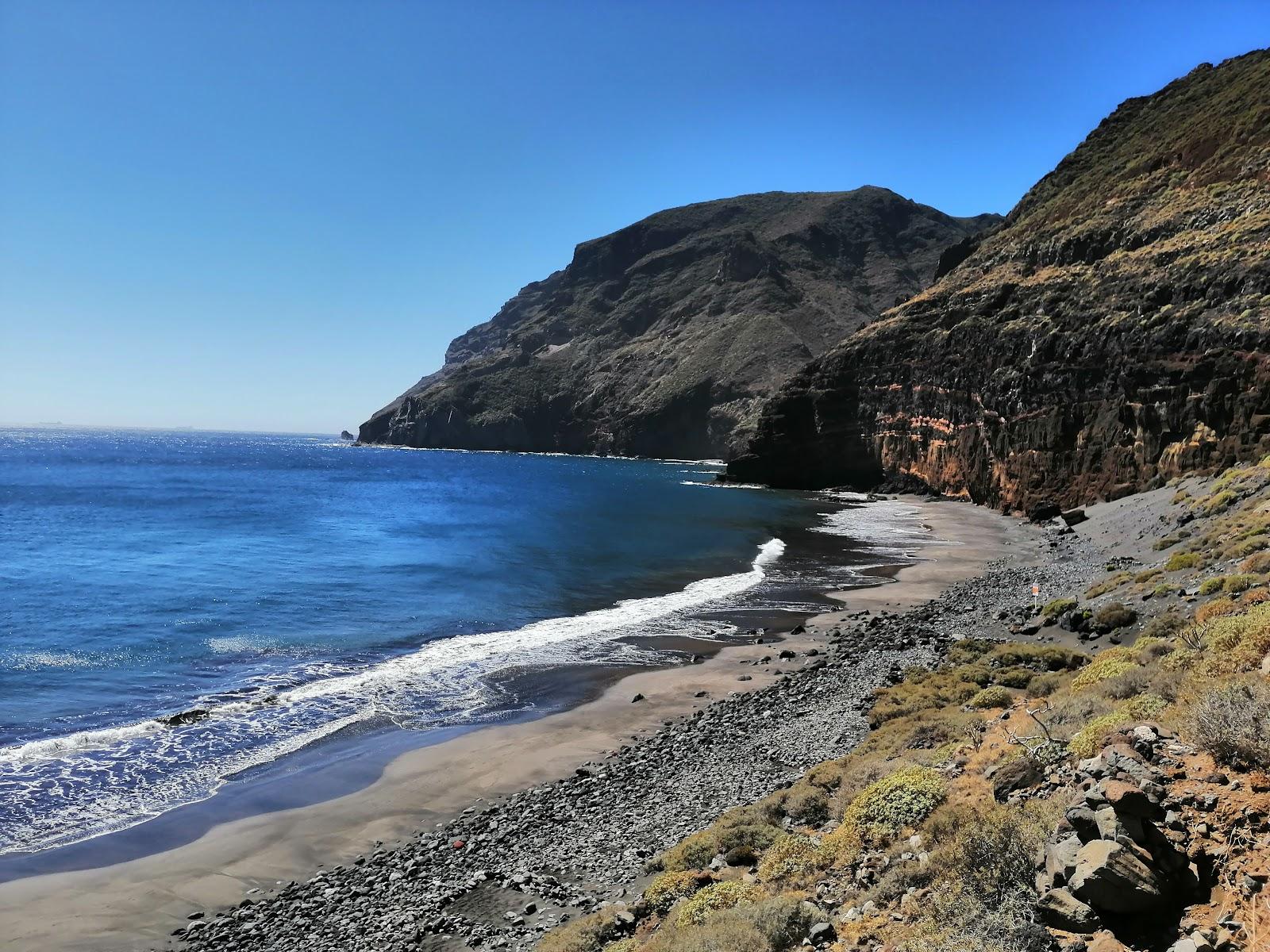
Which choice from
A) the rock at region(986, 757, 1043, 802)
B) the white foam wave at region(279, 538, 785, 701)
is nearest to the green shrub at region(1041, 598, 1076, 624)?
the rock at region(986, 757, 1043, 802)

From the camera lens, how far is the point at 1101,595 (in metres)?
20.8

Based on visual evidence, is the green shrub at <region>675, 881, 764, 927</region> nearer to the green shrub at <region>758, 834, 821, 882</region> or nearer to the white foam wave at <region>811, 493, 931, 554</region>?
the green shrub at <region>758, 834, 821, 882</region>

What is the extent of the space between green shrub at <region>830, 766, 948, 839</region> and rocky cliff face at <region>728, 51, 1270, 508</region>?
34562 millimetres

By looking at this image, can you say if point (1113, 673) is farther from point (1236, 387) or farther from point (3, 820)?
point (1236, 387)

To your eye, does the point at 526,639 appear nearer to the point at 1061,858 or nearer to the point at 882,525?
the point at 1061,858

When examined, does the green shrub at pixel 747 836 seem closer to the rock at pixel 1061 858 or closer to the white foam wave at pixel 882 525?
the rock at pixel 1061 858

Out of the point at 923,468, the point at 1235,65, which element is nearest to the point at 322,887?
the point at 923,468

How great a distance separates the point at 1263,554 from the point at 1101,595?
5.23 m

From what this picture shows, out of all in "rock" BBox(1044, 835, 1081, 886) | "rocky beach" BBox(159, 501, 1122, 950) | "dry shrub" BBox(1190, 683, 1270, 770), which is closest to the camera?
"rock" BBox(1044, 835, 1081, 886)

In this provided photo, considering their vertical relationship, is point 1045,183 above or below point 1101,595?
above

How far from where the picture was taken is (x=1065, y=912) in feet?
17.7

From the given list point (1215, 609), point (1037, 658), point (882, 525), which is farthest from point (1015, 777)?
point (882, 525)

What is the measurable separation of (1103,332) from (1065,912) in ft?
168

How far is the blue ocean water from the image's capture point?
16.3m
